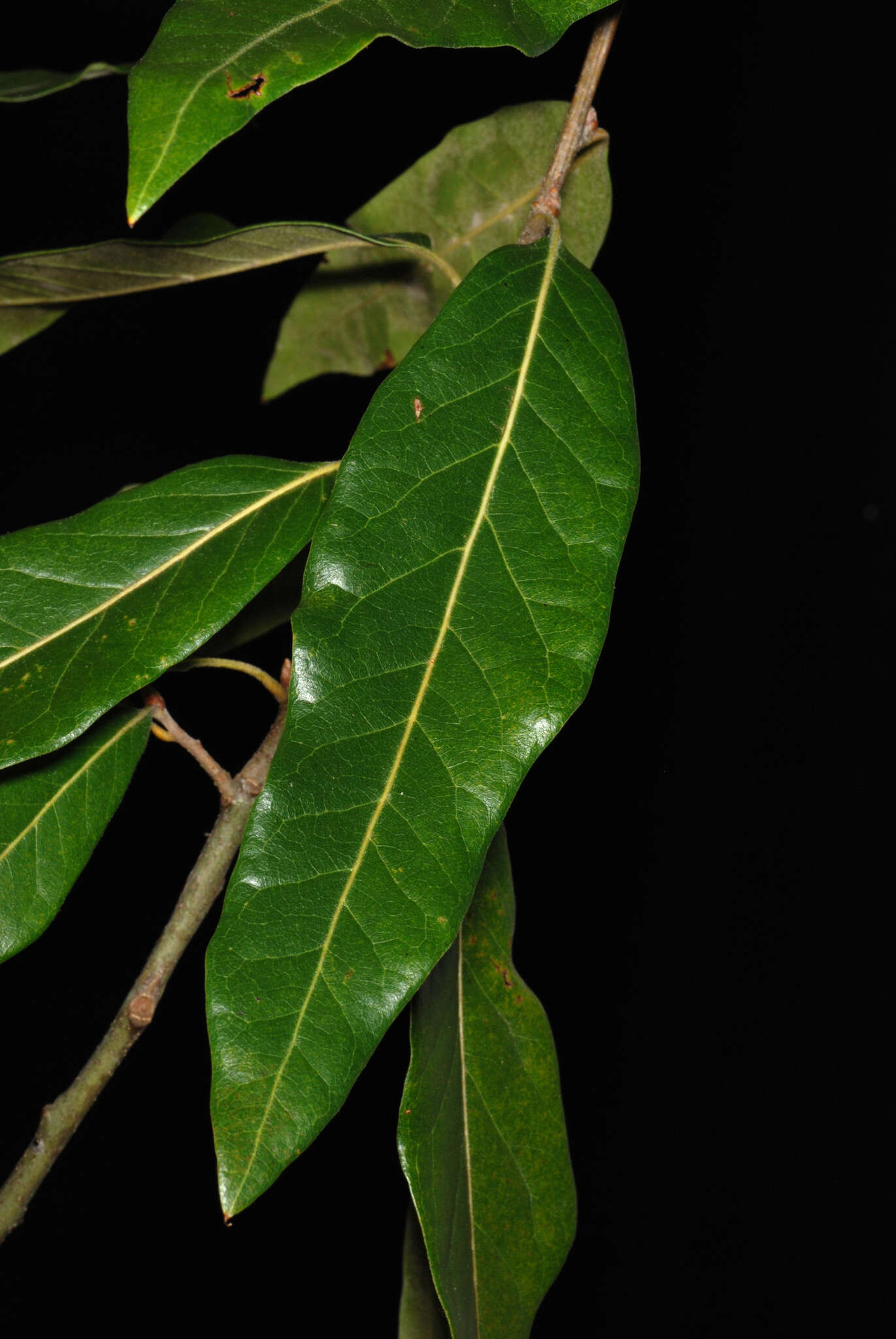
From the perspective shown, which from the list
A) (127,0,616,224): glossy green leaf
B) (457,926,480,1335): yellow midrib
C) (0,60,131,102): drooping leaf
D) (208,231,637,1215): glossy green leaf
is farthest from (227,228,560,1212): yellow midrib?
(0,60,131,102): drooping leaf

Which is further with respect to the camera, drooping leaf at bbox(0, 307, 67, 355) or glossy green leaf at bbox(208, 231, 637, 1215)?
drooping leaf at bbox(0, 307, 67, 355)

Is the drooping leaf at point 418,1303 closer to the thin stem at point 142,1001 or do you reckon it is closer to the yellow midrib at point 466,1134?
the yellow midrib at point 466,1134

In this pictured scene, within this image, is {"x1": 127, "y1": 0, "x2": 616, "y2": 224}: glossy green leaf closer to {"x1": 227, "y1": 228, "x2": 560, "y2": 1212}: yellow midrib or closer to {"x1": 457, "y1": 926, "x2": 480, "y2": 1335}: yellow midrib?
{"x1": 227, "y1": 228, "x2": 560, "y2": 1212}: yellow midrib

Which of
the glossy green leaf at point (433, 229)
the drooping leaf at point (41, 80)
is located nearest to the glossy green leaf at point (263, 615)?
the glossy green leaf at point (433, 229)

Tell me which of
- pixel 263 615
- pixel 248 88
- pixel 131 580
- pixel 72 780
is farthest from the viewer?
pixel 263 615

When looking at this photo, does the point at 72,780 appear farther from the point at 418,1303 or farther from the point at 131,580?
the point at 418,1303

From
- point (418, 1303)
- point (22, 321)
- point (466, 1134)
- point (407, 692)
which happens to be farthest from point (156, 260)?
point (418, 1303)
